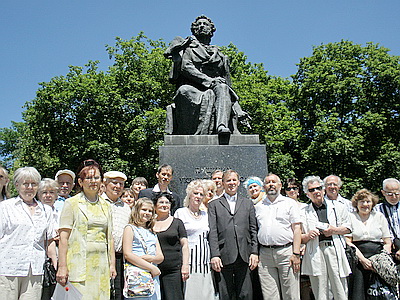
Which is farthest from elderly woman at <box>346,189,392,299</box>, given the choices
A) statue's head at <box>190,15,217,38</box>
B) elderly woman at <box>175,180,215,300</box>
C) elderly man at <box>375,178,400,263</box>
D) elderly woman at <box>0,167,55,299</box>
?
statue's head at <box>190,15,217,38</box>

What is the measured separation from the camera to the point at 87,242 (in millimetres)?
3637

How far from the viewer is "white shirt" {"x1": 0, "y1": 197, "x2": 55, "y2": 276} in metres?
3.60

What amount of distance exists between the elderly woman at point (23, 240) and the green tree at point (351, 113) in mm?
17779

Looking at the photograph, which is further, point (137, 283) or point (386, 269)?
point (386, 269)

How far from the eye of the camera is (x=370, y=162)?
20641mm

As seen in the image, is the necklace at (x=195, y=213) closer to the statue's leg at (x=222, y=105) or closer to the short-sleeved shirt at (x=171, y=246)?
the short-sleeved shirt at (x=171, y=246)

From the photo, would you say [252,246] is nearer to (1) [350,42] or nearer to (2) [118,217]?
(2) [118,217]

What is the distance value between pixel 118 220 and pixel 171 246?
2.61ft

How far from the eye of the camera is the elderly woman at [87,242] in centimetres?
355

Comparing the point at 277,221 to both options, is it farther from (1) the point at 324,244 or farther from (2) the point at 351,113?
(2) the point at 351,113

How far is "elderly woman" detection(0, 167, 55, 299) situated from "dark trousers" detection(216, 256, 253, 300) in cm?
182

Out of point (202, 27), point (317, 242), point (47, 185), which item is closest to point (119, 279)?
point (47, 185)

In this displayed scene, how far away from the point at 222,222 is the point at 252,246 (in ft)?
1.38

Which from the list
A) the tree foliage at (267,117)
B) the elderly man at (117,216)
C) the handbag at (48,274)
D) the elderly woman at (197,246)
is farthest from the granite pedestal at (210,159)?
the tree foliage at (267,117)
